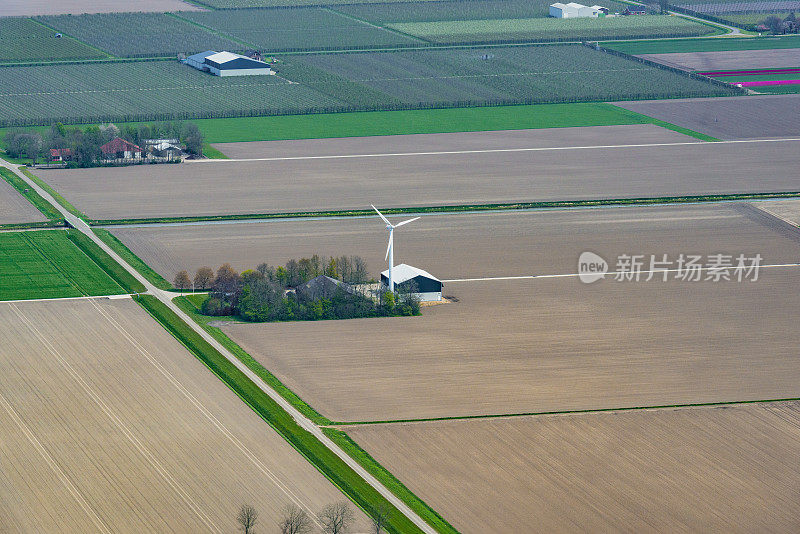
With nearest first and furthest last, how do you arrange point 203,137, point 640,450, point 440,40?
point 640,450
point 203,137
point 440,40

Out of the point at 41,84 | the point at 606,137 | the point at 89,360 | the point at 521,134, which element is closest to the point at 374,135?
the point at 521,134

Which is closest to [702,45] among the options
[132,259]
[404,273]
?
[404,273]

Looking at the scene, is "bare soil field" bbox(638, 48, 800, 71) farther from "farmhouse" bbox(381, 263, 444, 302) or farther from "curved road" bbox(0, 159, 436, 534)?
"farmhouse" bbox(381, 263, 444, 302)

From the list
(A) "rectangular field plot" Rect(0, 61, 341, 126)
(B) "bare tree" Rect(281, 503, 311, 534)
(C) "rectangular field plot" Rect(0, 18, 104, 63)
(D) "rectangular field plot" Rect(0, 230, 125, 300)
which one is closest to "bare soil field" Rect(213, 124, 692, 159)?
(A) "rectangular field plot" Rect(0, 61, 341, 126)

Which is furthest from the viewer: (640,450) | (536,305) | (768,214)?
(768,214)

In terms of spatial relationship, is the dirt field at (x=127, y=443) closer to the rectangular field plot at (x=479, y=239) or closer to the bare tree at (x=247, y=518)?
the bare tree at (x=247, y=518)

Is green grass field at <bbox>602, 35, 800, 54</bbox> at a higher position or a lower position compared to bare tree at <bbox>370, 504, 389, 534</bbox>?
lower

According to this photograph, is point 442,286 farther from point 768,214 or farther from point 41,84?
point 41,84
